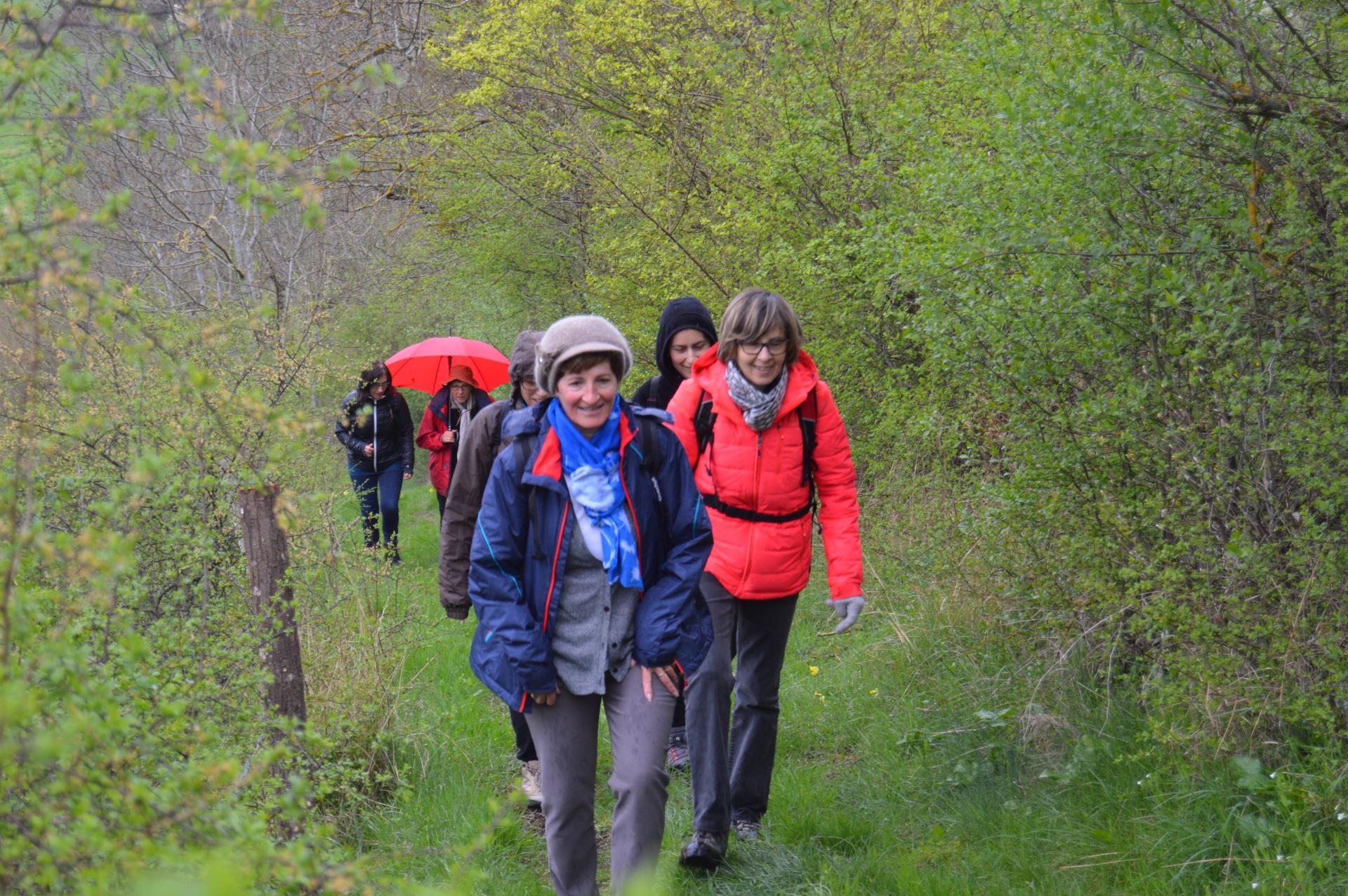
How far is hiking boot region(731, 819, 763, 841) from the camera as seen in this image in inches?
195

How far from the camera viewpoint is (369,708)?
588cm

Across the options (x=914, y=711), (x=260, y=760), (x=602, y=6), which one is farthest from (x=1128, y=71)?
(x=602, y=6)

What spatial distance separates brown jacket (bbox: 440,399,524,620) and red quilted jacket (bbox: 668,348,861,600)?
922mm

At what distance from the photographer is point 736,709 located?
488 cm

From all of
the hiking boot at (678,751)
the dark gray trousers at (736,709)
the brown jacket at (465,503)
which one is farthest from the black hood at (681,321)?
the hiking boot at (678,751)

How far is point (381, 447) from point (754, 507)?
7.70m

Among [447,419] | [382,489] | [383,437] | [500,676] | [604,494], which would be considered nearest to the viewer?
[500,676]

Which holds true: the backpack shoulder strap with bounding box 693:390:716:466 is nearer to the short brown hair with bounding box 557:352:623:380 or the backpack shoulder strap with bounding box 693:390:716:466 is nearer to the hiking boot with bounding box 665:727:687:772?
the short brown hair with bounding box 557:352:623:380

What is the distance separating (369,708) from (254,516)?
1094 mm

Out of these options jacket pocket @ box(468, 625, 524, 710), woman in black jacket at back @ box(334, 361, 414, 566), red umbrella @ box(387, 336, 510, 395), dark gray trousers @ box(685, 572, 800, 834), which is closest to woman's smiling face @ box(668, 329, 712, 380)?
dark gray trousers @ box(685, 572, 800, 834)

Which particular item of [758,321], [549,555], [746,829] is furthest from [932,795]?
[549,555]

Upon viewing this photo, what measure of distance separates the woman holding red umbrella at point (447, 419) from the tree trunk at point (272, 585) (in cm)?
465

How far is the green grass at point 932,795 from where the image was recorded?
4219 mm

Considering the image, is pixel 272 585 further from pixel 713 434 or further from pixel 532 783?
pixel 713 434
